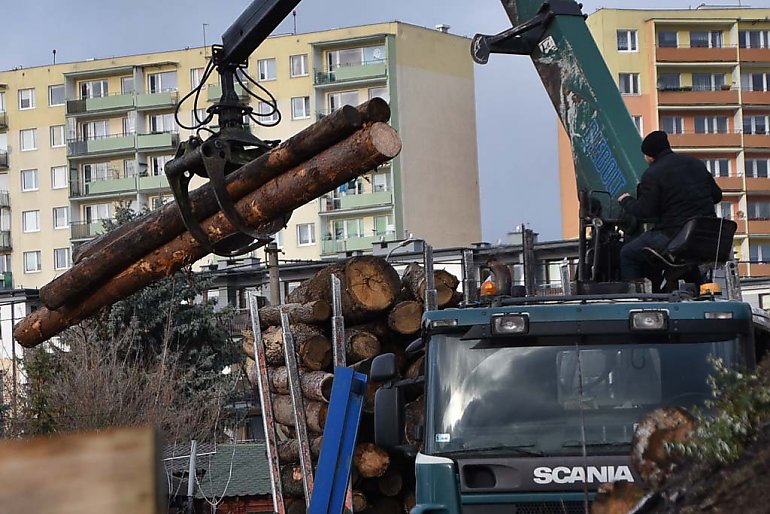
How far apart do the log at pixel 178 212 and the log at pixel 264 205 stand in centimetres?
5

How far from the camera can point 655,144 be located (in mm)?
8922

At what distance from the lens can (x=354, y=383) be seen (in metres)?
9.34

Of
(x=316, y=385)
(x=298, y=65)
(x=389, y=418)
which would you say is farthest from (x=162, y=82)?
(x=389, y=418)

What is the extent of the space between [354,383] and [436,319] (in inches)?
88.9

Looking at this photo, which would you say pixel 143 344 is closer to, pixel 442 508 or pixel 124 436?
pixel 442 508

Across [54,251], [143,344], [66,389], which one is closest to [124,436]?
[66,389]

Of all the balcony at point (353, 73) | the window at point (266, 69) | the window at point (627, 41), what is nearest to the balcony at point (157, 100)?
the window at point (266, 69)

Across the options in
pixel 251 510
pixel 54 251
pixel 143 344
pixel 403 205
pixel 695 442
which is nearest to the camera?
pixel 695 442

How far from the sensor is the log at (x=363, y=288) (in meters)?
13.8

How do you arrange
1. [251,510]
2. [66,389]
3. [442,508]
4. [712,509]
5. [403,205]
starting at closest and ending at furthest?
[712,509] < [442,508] < [251,510] < [66,389] < [403,205]

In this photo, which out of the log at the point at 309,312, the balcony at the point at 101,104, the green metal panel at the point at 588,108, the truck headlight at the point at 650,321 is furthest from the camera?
the balcony at the point at 101,104

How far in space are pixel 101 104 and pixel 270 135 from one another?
41.2 feet

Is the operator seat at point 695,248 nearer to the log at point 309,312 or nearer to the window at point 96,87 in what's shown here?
the log at point 309,312

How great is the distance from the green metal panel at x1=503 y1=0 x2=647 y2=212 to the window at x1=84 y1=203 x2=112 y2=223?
67.2m
